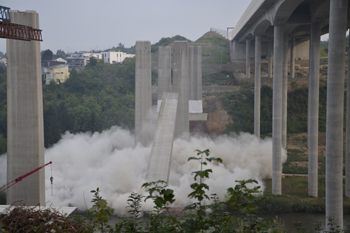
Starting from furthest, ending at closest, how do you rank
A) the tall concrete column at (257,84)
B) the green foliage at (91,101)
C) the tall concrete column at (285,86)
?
the green foliage at (91,101) < the tall concrete column at (257,84) < the tall concrete column at (285,86)

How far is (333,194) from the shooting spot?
Answer: 15.3 m

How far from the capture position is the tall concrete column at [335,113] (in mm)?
14930

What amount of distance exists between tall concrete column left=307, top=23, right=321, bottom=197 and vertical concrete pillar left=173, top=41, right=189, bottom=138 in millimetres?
12874

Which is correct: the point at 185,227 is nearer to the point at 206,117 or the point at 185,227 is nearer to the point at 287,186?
the point at 287,186

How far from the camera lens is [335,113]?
1515 cm

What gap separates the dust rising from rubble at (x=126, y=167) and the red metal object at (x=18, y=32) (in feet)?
27.5

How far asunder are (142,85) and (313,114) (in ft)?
53.5

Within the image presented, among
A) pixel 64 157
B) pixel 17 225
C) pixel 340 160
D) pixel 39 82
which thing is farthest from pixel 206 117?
pixel 17 225

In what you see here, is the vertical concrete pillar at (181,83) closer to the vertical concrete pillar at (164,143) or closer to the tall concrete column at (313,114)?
the vertical concrete pillar at (164,143)

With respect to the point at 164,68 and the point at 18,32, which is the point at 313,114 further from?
the point at 18,32

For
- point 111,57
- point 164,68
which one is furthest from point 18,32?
point 111,57

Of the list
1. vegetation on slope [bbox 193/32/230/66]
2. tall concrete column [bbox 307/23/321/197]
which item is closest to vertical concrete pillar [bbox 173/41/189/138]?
tall concrete column [bbox 307/23/321/197]

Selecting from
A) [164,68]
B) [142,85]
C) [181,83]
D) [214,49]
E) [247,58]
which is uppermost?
[214,49]

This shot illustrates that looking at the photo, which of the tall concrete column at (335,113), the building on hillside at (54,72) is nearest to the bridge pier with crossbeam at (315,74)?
the tall concrete column at (335,113)
